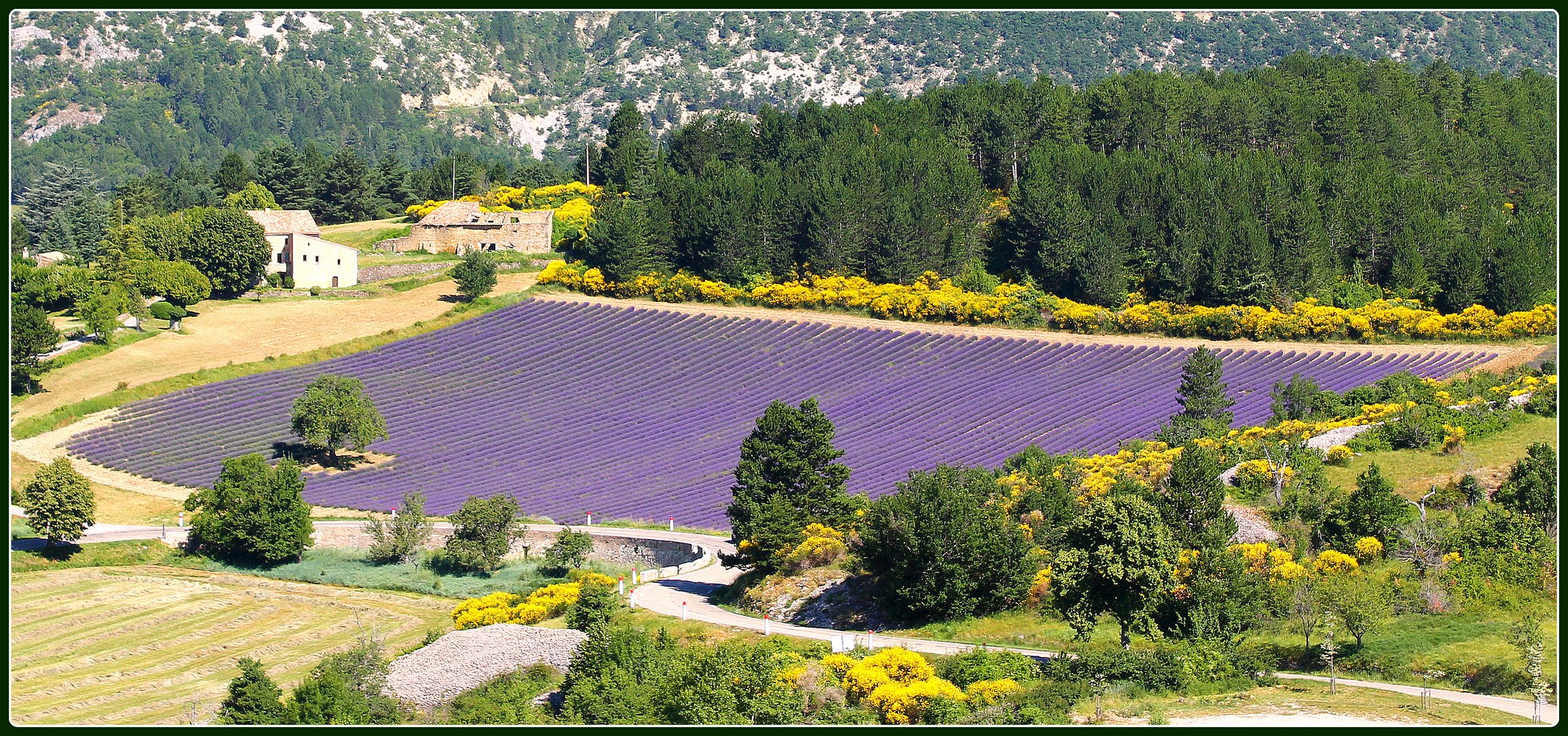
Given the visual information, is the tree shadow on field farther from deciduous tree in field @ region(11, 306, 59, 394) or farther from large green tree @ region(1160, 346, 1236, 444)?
large green tree @ region(1160, 346, 1236, 444)

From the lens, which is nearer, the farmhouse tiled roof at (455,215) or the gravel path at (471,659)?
the gravel path at (471,659)

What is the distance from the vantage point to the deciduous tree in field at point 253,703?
158 ft

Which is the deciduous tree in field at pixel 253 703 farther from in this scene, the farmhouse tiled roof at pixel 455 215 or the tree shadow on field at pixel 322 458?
the farmhouse tiled roof at pixel 455 215

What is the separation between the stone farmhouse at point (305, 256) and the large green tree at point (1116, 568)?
295ft

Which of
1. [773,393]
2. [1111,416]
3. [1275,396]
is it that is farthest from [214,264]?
[1275,396]

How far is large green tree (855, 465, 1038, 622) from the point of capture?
57.5m

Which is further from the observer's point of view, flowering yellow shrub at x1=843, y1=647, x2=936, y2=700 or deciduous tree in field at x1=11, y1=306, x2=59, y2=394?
deciduous tree in field at x1=11, y1=306, x2=59, y2=394

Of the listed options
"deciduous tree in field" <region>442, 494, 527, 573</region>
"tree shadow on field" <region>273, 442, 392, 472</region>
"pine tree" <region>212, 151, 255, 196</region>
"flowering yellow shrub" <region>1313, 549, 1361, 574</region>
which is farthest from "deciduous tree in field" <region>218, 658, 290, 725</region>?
"pine tree" <region>212, 151, 255, 196</region>

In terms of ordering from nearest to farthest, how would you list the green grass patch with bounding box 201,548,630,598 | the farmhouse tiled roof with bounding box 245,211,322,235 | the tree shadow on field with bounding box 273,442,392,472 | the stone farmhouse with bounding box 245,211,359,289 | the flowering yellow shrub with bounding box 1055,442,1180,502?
the flowering yellow shrub with bounding box 1055,442,1180,502 < the green grass patch with bounding box 201,548,630,598 < the tree shadow on field with bounding box 273,442,392,472 < the stone farmhouse with bounding box 245,211,359,289 < the farmhouse tiled roof with bounding box 245,211,322,235

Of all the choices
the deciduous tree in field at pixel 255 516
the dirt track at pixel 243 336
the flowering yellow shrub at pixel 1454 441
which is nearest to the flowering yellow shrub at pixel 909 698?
the flowering yellow shrub at pixel 1454 441

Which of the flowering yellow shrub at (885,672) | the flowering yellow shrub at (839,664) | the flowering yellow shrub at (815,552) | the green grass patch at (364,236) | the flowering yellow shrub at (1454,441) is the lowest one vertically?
the flowering yellow shrub at (815,552)

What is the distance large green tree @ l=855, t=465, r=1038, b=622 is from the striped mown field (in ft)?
52.9

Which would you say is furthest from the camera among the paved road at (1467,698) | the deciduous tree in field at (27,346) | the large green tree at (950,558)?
the deciduous tree in field at (27,346)

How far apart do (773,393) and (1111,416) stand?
18.9 metres
